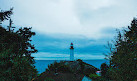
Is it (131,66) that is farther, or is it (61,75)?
(61,75)

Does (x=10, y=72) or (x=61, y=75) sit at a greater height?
(x=10, y=72)

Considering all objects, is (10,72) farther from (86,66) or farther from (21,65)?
(86,66)

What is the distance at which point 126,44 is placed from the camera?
18.3 m

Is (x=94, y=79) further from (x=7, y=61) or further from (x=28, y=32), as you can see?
(x=7, y=61)

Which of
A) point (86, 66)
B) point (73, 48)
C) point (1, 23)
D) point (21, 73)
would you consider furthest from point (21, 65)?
point (73, 48)

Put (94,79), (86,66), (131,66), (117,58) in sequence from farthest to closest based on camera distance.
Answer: (86,66) < (94,79) < (117,58) < (131,66)

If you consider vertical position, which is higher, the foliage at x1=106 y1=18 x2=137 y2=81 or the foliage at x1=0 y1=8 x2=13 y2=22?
the foliage at x1=0 y1=8 x2=13 y2=22

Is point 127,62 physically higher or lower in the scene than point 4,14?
lower

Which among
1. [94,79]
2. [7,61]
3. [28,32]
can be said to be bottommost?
[94,79]

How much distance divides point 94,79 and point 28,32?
15506 mm

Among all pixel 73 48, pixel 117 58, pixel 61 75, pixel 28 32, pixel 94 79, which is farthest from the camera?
pixel 73 48

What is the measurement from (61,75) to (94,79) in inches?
264

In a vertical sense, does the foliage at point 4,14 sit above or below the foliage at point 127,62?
above

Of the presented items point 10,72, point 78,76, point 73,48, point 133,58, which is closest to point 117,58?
point 133,58
